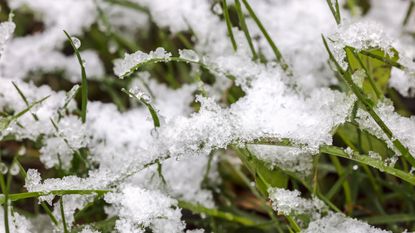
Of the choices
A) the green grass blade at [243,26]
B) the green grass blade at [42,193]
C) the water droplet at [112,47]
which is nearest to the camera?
the green grass blade at [42,193]

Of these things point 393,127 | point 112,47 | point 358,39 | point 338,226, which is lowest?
point 338,226

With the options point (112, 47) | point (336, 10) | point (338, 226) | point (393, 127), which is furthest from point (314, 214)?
point (112, 47)

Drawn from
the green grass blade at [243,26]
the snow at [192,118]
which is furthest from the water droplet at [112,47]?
the green grass blade at [243,26]

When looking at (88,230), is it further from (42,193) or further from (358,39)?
(358,39)

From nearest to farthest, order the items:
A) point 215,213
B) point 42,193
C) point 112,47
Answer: point 42,193 → point 215,213 → point 112,47

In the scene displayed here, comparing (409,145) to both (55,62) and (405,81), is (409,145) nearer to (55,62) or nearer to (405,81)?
(405,81)

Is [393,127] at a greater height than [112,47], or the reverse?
[112,47]

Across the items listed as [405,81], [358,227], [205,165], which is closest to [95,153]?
[205,165]

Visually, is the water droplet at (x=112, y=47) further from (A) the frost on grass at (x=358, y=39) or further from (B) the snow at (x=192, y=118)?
(A) the frost on grass at (x=358, y=39)
